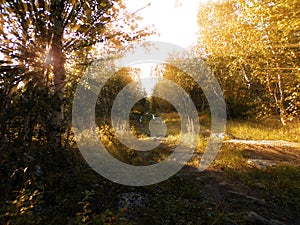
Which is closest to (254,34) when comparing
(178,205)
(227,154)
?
(227,154)

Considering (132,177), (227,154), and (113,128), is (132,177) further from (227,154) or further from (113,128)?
(227,154)

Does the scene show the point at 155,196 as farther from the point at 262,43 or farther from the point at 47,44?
the point at 262,43

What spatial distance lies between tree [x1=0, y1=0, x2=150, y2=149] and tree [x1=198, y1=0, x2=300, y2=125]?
14.6ft

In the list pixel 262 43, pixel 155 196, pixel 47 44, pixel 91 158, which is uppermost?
pixel 262 43

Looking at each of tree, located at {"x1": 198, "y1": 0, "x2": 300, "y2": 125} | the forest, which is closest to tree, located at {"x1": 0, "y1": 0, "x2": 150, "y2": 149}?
the forest

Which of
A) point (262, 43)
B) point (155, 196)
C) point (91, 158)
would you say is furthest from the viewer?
point (262, 43)

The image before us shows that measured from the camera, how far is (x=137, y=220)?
340cm

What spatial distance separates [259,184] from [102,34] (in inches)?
215

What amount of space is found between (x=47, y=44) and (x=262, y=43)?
1011 centimetres

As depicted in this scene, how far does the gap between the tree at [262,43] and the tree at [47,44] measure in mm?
4465

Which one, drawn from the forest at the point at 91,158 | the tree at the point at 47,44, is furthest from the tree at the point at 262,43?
the tree at the point at 47,44

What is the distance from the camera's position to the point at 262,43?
1085 centimetres

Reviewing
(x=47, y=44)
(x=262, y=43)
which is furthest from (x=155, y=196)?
(x=262, y=43)

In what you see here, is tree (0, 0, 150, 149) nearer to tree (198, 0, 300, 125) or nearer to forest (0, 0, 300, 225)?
forest (0, 0, 300, 225)
